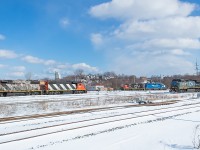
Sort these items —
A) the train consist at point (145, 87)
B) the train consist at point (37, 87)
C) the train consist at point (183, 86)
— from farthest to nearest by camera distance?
1. the train consist at point (145, 87)
2. the train consist at point (183, 86)
3. the train consist at point (37, 87)

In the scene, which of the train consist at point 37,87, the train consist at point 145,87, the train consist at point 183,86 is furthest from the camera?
the train consist at point 145,87

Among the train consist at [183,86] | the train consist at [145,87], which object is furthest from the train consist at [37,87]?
the train consist at [145,87]

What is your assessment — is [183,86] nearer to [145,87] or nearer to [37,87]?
[145,87]

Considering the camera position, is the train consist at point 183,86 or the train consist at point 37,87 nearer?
the train consist at point 37,87

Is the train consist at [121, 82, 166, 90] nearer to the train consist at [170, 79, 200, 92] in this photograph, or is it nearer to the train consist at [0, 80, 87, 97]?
the train consist at [170, 79, 200, 92]

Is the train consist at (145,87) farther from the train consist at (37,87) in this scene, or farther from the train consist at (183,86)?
the train consist at (37,87)

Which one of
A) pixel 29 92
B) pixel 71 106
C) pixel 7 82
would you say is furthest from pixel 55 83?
pixel 71 106

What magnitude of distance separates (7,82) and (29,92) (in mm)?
4739

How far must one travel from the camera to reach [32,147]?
33.4 feet

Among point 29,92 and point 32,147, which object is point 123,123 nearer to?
point 32,147

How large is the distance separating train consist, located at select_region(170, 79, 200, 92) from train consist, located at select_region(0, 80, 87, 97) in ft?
63.4

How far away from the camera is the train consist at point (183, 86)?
6109 centimetres

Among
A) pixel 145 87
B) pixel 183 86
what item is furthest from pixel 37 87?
pixel 145 87

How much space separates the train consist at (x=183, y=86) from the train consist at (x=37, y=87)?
761 inches
